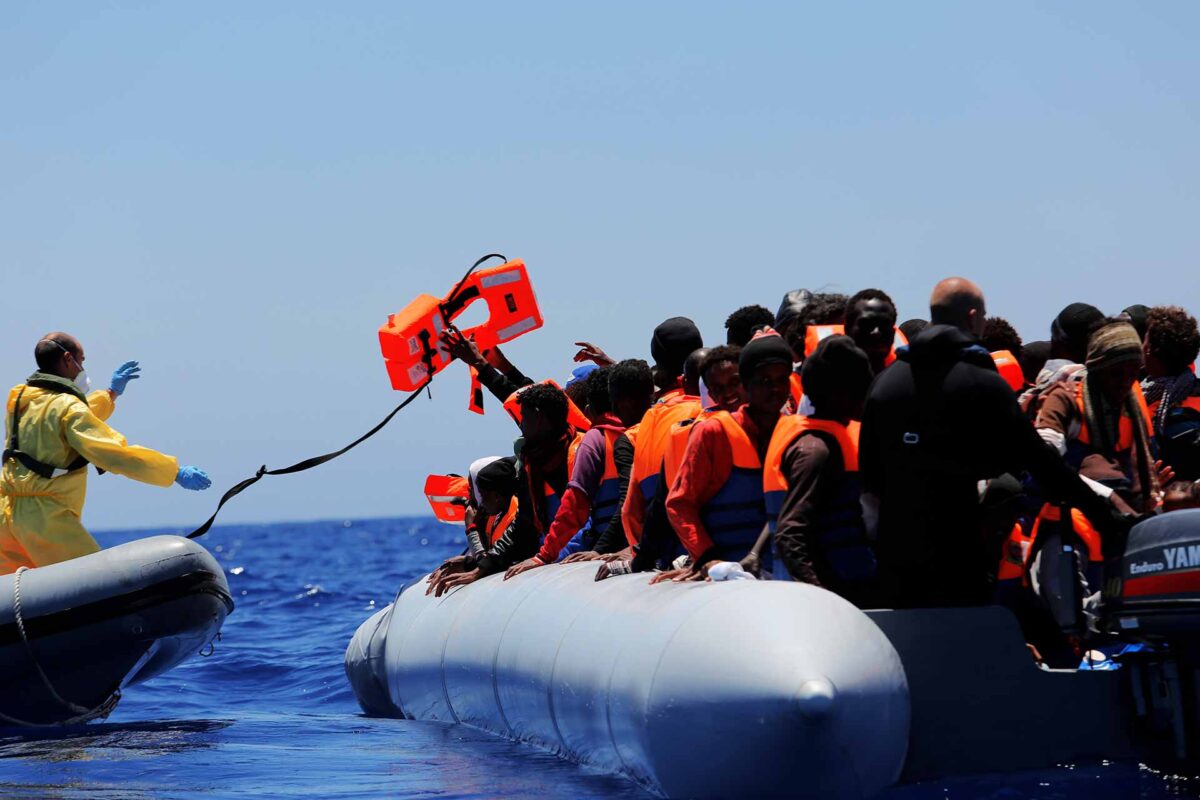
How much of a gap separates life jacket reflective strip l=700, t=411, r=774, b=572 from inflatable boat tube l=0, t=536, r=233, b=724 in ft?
14.0

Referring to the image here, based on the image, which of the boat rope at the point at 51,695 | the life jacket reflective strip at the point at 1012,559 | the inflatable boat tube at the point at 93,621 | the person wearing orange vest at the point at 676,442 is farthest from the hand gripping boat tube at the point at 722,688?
the boat rope at the point at 51,695

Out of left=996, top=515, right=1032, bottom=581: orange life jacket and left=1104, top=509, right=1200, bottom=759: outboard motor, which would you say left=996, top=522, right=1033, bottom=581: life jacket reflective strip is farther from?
left=1104, top=509, right=1200, bottom=759: outboard motor

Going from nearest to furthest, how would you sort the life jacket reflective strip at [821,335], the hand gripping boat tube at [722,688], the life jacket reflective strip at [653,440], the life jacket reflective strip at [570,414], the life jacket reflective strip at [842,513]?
the hand gripping boat tube at [722,688] < the life jacket reflective strip at [842,513] < the life jacket reflective strip at [821,335] < the life jacket reflective strip at [653,440] < the life jacket reflective strip at [570,414]

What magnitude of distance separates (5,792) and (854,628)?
4.09m

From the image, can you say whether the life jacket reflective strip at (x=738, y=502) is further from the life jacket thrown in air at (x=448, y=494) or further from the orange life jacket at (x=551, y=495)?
the life jacket thrown in air at (x=448, y=494)

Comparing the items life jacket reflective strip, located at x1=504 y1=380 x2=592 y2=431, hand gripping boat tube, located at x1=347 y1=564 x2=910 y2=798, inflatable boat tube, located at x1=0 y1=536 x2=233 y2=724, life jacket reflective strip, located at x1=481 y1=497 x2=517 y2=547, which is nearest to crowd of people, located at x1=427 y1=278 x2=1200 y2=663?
hand gripping boat tube, located at x1=347 y1=564 x2=910 y2=798

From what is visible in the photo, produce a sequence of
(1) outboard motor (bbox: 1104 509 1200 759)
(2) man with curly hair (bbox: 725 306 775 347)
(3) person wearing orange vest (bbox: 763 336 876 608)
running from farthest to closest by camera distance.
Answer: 1. (2) man with curly hair (bbox: 725 306 775 347)
2. (3) person wearing orange vest (bbox: 763 336 876 608)
3. (1) outboard motor (bbox: 1104 509 1200 759)

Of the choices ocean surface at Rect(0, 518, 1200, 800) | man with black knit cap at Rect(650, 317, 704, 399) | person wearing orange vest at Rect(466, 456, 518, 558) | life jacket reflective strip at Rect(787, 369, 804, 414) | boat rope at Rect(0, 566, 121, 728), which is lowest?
ocean surface at Rect(0, 518, 1200, 800)

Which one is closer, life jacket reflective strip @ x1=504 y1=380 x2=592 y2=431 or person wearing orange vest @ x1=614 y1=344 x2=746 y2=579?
person wearing orange vest @ x1=614 y1=344 x2=746 y2=579

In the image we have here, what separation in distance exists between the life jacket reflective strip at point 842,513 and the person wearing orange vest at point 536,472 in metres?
2.58

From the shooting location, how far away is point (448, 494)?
11852 millimetres

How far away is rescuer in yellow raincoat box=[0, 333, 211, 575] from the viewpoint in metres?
9.92

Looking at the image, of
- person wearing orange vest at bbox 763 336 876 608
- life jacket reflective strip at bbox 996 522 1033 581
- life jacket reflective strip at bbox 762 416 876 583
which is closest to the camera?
person wearing orange vest at bbox 763 336 876 608

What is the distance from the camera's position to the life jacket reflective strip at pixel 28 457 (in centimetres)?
993
